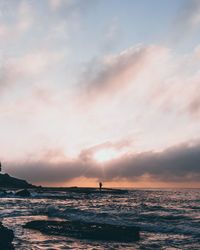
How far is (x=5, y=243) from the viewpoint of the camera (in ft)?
63.6

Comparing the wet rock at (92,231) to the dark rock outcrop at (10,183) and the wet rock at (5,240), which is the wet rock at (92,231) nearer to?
the wet rock at (5,240)

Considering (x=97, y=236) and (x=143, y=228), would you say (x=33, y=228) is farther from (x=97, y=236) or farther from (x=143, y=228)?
(x=143, y=228)

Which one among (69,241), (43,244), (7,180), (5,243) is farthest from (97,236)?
(7,180)

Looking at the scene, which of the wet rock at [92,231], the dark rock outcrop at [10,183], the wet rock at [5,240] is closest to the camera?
the wet rock at [5,240]

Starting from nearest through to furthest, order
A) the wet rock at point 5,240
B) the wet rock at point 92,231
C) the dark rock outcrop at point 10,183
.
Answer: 1. the wet rock at point 5,240
2. the wet rock at point 92,231
3. the dark rock outcrop at point 10,183

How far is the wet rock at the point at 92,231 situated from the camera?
2766 centimetres

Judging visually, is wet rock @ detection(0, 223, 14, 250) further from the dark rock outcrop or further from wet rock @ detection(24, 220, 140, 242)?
the dark rock outcrop

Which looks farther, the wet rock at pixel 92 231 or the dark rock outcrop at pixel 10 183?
the dark rock outcrop at pixel 10 183

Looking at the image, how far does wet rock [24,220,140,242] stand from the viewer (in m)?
27.7

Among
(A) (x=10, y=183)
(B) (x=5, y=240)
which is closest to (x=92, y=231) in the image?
(B) (x=5, y=240)

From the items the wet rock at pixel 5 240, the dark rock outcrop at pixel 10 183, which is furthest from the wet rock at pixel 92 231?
the dark rock outcrop at pixel 10 183

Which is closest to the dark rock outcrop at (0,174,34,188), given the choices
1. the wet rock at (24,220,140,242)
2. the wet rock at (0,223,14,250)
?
the wet rock at (24,220,140,242)

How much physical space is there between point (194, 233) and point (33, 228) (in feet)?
48.4

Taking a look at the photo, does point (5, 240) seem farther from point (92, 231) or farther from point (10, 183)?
point (10, 183)
